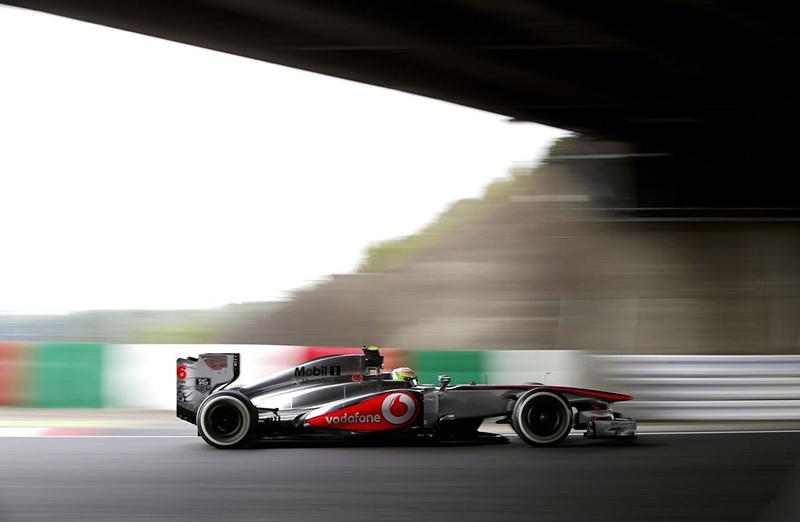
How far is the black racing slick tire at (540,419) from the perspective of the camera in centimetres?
783

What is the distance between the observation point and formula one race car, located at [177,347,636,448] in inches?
306

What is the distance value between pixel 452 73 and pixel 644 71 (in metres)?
2.60

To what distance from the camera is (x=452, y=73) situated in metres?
12.4

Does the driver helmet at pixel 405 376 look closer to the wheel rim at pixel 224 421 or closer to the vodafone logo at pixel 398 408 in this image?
the vodafone logo at pixel 398 408

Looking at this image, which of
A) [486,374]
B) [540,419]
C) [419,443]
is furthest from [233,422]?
[486,374]

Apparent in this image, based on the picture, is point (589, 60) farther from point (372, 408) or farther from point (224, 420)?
point (224, 420)

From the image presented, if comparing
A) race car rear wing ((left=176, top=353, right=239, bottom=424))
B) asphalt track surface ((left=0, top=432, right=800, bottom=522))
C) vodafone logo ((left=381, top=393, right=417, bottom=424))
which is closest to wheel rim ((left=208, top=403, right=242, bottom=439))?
asphalt track surface ((left=0, top=432, right=800, bottom=522))

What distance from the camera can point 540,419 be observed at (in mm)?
7914

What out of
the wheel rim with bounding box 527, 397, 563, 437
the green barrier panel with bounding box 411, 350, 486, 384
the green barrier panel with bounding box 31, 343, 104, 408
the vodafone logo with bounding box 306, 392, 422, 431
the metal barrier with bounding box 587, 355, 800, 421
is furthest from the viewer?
the green barrier panel with bounding box 31, 343, 104, 408

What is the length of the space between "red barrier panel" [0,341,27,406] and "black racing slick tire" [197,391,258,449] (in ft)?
13.6

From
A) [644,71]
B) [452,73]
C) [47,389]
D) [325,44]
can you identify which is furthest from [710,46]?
[47,389]

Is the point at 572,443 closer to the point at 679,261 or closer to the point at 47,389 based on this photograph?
the point at 47,389

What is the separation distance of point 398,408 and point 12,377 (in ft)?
18.3

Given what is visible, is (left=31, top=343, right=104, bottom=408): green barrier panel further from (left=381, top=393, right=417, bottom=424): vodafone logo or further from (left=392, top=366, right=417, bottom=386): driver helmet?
(left=381, top=393, right=417, bottom=424): vodafone logo
